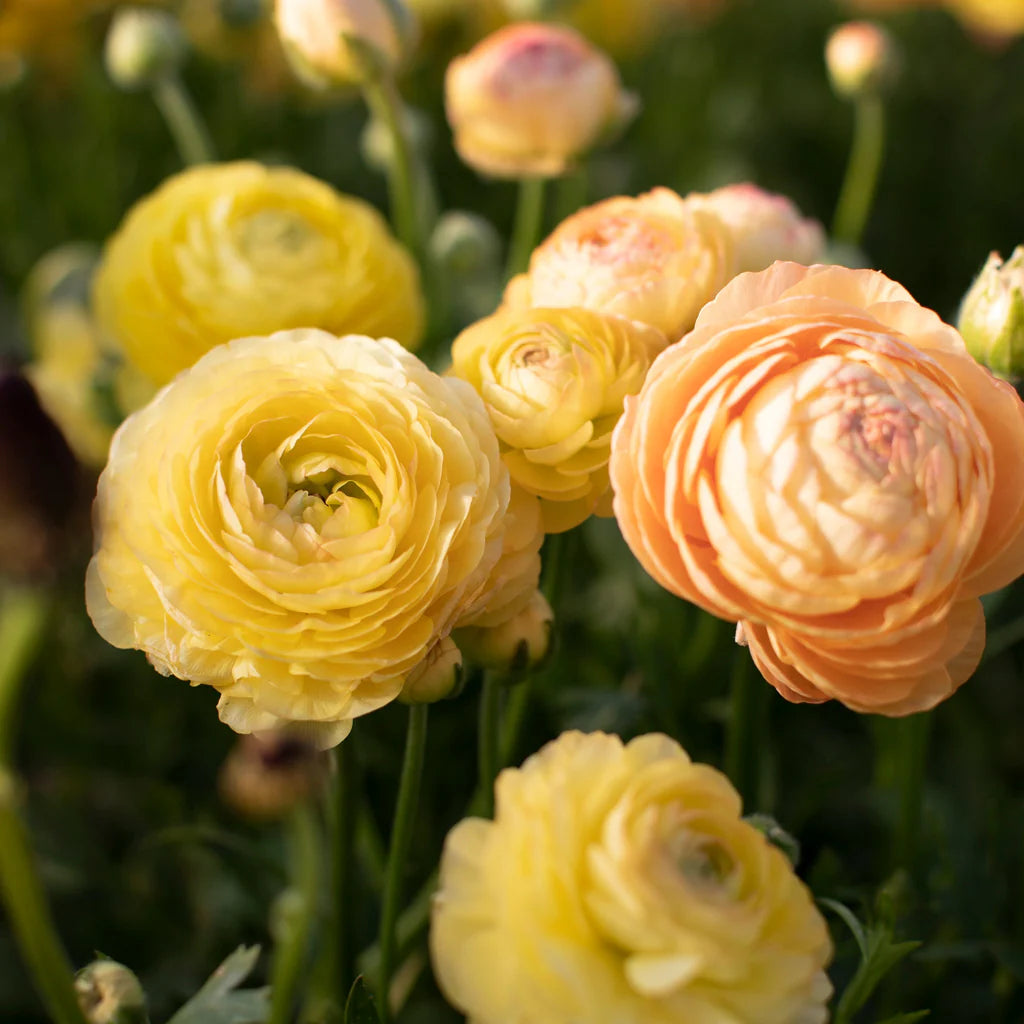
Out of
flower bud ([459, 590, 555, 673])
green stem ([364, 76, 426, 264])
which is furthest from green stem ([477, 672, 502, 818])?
green stem ([364, 76, 426, 264])

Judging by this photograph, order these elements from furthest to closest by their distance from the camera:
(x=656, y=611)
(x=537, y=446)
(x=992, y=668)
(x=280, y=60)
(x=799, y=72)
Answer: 1. (x=799, y=72)
2. (x=280, y=60)
3. (x=992, y=668)
4. (x=656, y=611)
5. (x=537, y=446)

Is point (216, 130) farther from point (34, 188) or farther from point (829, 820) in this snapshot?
point (829, 820)

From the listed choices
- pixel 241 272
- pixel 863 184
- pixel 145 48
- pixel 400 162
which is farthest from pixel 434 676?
pixel 863 184

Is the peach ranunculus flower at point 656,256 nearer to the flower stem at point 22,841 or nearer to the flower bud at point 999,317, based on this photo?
the flower bud at point 999,317

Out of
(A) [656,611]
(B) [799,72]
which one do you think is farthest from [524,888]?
(B) [799,72]

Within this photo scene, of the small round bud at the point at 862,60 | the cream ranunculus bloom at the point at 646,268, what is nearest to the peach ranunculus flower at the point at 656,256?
the cream ranunculus bloom at the point at 646,268

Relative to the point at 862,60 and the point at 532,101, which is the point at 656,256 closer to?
the point at 532,101

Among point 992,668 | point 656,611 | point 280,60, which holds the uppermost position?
point 280,60

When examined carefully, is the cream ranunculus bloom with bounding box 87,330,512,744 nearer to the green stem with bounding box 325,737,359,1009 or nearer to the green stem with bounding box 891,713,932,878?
the green stem with bounding box 325,737,359,1009
